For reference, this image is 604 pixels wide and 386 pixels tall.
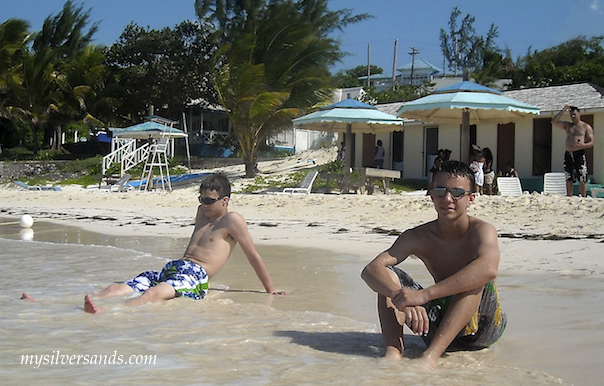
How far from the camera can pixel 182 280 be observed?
183 inches

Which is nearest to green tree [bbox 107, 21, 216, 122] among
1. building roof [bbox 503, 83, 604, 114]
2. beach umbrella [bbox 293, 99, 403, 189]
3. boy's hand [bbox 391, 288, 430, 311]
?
beach umbrella [bbox 293, 99, 403, 189]

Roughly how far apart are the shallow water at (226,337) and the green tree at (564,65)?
2786cm

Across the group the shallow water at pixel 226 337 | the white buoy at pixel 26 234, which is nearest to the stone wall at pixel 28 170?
the white buoy at pixel 26 234

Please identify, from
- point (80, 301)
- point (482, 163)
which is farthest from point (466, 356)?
point (482, 163)

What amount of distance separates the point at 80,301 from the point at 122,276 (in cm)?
116

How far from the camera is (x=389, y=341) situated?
3.13 meters

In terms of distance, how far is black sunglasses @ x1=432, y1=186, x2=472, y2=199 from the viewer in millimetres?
3059

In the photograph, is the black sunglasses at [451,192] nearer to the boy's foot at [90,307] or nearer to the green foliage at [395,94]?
the boy's foot at [90,307]

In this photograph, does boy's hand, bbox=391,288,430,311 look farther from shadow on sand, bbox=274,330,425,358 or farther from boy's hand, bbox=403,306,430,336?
shadow on sand, bbox=274,330,425,358

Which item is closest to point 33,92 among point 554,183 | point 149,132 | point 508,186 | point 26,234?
point 149,132

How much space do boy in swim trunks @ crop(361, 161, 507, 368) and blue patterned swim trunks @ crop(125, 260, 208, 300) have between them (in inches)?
76.7

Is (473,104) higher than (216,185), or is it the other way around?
(473,104)

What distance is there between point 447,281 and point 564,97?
1584cm

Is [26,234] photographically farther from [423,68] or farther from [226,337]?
[423,68]
